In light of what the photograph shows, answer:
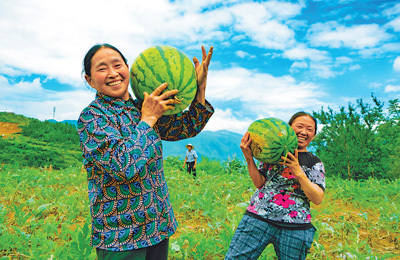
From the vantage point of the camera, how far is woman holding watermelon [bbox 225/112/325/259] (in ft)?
6.86

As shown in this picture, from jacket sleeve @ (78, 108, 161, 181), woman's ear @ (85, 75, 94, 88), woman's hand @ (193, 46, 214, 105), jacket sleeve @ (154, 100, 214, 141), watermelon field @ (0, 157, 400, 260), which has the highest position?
woman's hand @ (193, 46, 214, 105)

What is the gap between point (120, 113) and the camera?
1.64 m

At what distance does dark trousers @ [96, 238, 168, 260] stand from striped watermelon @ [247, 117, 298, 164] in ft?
3.09

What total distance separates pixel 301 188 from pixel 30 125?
1769cm

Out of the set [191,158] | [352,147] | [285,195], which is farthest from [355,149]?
[285,195]

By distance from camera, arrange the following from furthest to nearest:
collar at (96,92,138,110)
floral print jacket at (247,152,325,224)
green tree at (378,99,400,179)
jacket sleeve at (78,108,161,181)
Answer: green tree at (378,99,400,179), floral print jacket at (247,152,325,224), collar at (96,92,138,110), jacket sleeve at (78,108,161,181)

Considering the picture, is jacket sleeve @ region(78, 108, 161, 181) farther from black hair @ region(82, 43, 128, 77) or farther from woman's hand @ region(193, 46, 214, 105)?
woman's hand @ region(193, 46, 214, 105)

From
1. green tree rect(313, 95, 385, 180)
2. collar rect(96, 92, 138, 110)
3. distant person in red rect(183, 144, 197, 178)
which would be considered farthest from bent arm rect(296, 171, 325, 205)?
green tree rect(313, 95, 385, 180)

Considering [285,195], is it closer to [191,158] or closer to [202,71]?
[202,71]

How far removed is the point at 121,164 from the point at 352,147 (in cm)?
1311

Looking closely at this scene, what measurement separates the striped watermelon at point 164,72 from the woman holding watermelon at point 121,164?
0.23ft

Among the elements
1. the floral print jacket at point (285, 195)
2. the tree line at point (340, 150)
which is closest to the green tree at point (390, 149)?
the tree line at point (340, 150)

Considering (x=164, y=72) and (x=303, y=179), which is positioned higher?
(x=164, y=72)

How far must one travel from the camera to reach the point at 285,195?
7.18 feet
